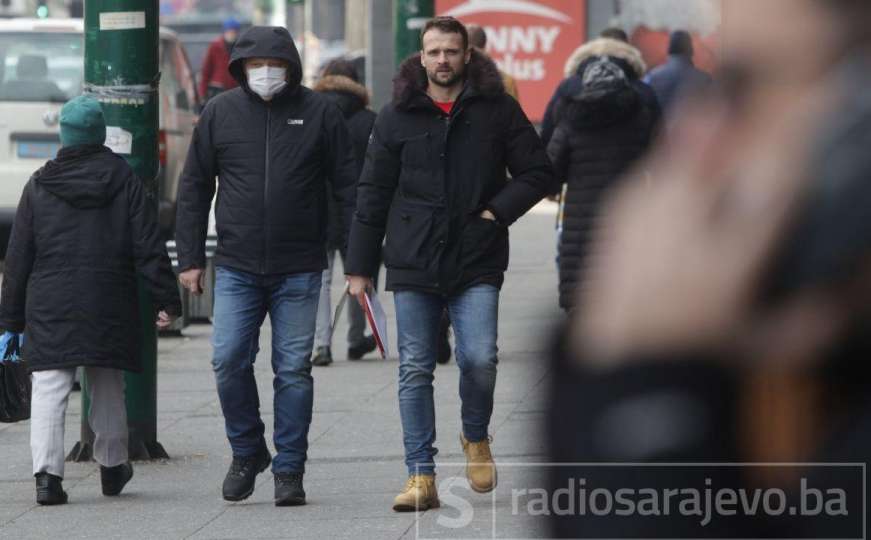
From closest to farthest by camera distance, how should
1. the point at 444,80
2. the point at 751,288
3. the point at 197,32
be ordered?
the point at 751,288 → the point at 444,80 → the point at 197,32

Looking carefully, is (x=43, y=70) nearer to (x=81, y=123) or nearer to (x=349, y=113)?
(x=349, y=113)

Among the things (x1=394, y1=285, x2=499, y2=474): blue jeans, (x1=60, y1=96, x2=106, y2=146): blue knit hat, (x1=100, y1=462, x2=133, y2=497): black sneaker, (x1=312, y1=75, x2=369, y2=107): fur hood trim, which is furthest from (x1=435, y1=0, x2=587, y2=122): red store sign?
(x1=394, y1=285, x2=499, y2=474): blue jeans

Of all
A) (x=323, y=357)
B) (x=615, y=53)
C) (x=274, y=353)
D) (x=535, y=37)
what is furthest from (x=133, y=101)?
(x=535, y=37)

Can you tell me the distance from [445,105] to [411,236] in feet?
1.55

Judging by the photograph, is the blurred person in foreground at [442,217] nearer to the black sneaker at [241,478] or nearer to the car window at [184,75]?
the black sneaker at [241,478]

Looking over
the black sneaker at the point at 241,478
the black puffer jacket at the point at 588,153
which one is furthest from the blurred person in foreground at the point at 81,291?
the black puffer jacket at the point at 588,153

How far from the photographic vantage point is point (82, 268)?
6.68m

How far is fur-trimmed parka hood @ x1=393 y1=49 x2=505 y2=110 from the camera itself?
21.2 ft

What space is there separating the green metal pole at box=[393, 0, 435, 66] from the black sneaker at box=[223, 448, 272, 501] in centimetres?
600

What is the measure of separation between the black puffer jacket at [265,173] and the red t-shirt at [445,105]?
1.55 ft

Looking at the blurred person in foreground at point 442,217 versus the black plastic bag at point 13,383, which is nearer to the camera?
the blurred person in foreground at point 442,217

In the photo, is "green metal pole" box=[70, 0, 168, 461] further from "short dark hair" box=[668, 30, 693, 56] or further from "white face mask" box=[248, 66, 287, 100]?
"short dark hair" box=[668, 30, 693, 56]

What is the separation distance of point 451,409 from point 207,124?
2510mm

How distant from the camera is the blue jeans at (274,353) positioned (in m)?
6.60
